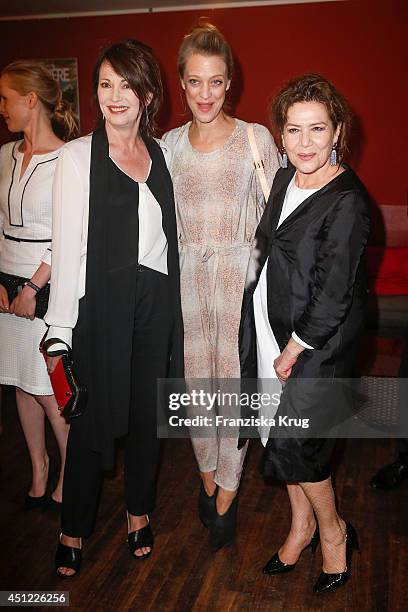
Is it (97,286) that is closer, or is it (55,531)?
(97,286)

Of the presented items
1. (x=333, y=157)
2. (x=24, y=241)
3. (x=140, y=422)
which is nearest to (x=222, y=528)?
(x=140, y=422)

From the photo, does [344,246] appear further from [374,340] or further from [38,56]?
[38,56]

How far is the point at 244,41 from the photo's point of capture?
4.63 m

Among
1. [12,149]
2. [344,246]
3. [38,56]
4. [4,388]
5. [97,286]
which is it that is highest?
[38,56]

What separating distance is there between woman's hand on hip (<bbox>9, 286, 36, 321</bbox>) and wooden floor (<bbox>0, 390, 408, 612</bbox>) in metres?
0.81

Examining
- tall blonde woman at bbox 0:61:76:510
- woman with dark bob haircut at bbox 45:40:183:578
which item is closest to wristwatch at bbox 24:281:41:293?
tall blonde woman at bbox 0:61:76:510

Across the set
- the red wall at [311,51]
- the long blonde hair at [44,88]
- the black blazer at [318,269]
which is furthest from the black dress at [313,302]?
the red wall at [311,51]

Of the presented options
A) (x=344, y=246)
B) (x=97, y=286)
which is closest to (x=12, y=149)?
(x=97, y=286)

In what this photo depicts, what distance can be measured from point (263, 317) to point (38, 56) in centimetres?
393

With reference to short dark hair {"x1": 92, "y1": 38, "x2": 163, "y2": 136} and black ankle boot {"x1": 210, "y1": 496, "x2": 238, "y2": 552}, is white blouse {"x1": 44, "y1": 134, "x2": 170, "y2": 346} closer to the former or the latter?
short dark hair {"x1": 92, "y1": 38, "x2": 163, "y2": 136}

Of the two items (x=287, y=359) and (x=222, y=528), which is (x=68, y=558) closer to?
(x=222, y=528)

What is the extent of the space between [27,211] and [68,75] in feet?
10.5

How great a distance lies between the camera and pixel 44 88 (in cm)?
220

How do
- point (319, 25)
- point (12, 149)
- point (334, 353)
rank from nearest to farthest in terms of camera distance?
1. point (334, 353)
2. point (12, 149)
3. point (319, 25)
